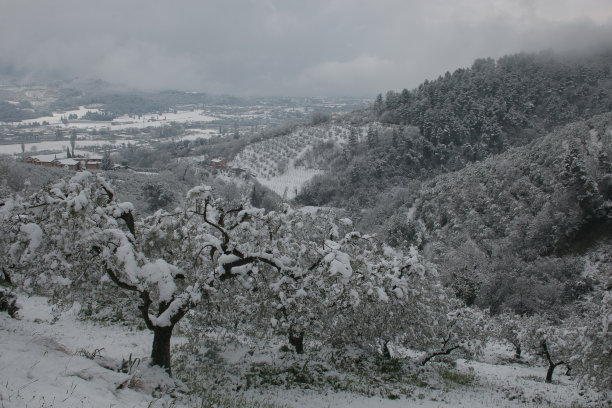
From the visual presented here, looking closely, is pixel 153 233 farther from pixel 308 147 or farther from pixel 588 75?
pixel 588 75

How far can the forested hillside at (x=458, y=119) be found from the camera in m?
98.5

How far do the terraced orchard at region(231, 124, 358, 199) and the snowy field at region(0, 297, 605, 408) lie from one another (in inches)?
3111

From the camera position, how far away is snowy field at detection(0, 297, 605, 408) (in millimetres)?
6559

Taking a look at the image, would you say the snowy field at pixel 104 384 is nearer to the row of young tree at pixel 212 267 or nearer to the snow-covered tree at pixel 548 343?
A: the row of young tree at pixel 212 267

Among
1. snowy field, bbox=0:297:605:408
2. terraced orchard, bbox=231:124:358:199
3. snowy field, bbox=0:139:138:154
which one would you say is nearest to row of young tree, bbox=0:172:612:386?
snowy field, bbox=0:297:605:408

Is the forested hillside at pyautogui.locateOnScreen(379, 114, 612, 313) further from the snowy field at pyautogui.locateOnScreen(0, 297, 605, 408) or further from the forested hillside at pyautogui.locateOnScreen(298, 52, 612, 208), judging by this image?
the forested hillside at pyautogui.locateOnScreen(298, 52, 612, 208)

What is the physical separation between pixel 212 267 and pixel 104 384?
3.48 metres

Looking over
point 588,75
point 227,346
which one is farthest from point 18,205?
point 588,75

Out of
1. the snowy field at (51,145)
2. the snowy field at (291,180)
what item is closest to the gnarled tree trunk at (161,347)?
the snowy field at (291,180)

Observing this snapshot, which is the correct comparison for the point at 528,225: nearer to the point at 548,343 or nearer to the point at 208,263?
the point at 548,343

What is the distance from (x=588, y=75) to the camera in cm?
13162

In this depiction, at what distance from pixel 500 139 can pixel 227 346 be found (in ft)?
380

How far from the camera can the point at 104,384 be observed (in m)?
7.33

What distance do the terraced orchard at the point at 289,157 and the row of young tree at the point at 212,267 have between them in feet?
269
